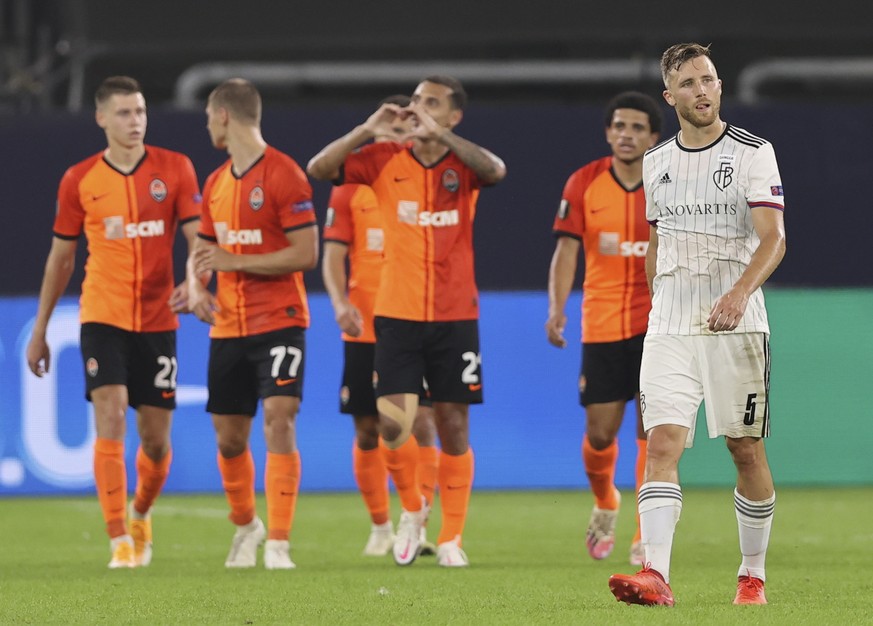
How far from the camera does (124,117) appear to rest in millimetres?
8203

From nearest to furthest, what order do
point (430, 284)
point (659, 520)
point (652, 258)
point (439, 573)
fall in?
1. point (659, 520)
2. point (652, 258)
3. point (439, 573)
4. point (430, 284)

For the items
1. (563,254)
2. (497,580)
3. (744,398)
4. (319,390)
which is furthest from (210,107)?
(319,390)

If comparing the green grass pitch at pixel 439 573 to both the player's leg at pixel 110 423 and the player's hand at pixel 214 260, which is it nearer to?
the player's leg at pixel 110 423

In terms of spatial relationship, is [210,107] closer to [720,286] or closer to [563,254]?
[563,254]

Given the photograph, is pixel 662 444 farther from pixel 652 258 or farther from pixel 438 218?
pixel 438 218

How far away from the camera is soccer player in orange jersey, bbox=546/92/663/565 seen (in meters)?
8.12

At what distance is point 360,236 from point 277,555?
225 cm

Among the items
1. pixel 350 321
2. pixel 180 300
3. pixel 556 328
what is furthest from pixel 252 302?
pixel 556 328

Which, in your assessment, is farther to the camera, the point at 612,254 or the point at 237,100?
the point at 612,254

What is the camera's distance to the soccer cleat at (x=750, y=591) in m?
5.80

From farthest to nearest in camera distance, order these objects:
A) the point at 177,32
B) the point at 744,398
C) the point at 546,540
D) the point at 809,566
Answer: the point at 177,32 → the point at 546,540 → the point at 809,566 → the point at 744,398

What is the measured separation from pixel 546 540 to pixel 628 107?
8.56 ft

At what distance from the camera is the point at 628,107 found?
8.12 meters

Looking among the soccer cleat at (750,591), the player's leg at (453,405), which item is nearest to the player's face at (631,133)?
the player's leg at (453,405)
